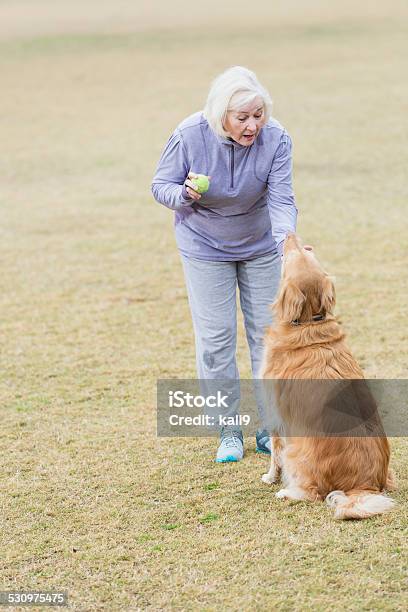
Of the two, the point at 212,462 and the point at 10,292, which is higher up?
the point at 10,292

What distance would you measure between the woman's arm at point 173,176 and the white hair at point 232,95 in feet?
0.83

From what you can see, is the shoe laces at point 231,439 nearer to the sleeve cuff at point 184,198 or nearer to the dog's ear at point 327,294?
the dog's ear at point 327,294

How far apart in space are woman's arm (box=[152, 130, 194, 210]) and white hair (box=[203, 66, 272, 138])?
25 cm

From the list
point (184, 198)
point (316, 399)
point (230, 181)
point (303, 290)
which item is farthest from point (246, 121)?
point (316, 399)

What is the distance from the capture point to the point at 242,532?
13.7 feet

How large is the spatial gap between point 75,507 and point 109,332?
299cm

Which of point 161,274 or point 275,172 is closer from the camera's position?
point 275,172

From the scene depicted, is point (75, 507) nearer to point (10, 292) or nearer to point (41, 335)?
point (41, 335)

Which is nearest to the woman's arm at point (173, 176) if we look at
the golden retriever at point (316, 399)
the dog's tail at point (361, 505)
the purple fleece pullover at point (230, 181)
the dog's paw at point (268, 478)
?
the purple fleece pullover at point (230, 181)

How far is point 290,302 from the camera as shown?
4227mm

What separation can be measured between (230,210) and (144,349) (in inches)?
94.4

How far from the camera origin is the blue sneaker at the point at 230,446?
500 centimetres

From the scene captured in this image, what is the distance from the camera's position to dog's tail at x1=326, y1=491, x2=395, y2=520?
13.5 ft

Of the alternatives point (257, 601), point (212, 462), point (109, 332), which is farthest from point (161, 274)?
point (257, 601)
